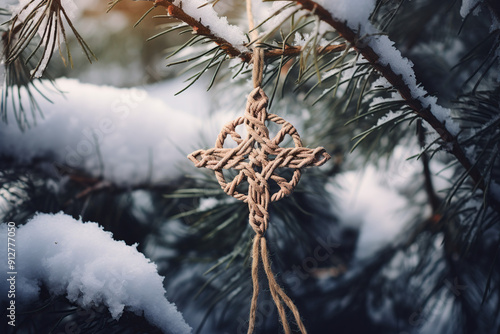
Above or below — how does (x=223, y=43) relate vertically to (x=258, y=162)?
above

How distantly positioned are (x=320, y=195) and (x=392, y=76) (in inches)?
13.0

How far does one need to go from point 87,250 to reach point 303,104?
538 mm

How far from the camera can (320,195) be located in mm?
619

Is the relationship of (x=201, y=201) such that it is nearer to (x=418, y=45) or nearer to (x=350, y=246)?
(x=350, y=246)

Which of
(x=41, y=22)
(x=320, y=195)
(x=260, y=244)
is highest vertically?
(x=41, y=22)

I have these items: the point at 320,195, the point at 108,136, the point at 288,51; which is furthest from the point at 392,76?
the point at 108,136

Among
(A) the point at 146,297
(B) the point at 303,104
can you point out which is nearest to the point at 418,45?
(B) the point at 303,104

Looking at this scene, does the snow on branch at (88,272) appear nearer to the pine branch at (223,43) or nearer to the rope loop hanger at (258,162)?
the rope loop hanger at (258,162)

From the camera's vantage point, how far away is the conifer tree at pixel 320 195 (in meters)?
0.36

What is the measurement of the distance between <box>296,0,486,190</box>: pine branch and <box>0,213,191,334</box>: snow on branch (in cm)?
30

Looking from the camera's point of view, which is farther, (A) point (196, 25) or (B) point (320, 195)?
(B) point (320, 195)

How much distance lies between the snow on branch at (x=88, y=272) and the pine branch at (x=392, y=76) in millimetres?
299

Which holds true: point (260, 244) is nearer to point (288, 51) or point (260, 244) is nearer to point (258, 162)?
point (258, 162)

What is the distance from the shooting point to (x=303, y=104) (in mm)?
746
